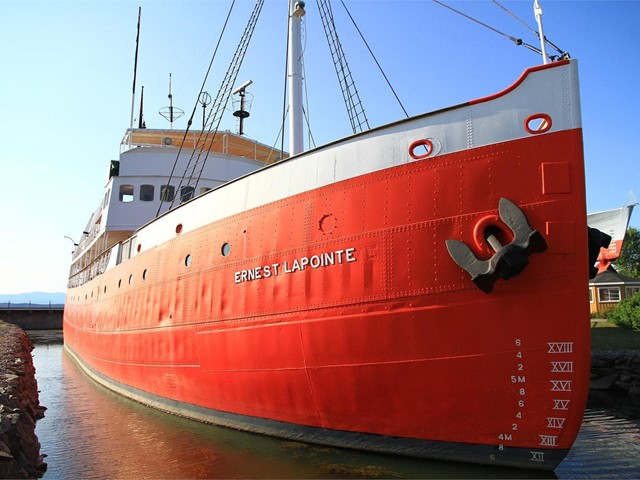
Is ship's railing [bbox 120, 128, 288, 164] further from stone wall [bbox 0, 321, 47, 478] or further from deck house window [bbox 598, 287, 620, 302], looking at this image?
deck house window [bbox 598, 287, 620, 302]

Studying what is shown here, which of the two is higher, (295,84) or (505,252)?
(295,84)

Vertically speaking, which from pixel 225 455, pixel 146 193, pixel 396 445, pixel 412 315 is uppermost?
pixel 146 193

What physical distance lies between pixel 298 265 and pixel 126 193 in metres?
10.6

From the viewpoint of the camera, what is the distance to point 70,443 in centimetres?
841

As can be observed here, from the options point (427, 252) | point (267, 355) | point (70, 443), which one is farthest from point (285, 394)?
point (70, 443)

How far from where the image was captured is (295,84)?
8.92 meters

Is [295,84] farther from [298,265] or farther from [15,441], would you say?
[15,441]

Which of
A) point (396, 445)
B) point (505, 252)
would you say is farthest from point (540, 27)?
point (396, 445)

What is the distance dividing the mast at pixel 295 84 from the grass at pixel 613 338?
10142 millimetres

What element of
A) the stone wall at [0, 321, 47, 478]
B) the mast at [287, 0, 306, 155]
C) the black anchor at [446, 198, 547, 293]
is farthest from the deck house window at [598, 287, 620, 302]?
the stone wall at [0, 321, 47, 478]

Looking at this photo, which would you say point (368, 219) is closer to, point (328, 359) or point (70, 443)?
point (328, 359)

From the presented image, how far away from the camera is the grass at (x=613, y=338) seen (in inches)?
532

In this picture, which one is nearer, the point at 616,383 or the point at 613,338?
the point at 616,383

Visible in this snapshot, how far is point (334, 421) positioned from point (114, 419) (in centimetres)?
593
